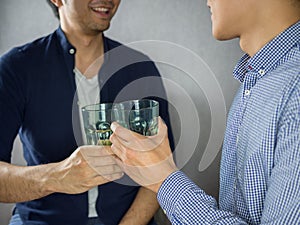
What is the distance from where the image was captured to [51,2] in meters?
1.49

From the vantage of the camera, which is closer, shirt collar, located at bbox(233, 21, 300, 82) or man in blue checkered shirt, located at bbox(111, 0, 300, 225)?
man in blue checkered shirt, located at bbox(111, 0, 300, 225)

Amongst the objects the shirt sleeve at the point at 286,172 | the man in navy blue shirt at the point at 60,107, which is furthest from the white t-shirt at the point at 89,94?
the shirt sleeve at the point at 286,172

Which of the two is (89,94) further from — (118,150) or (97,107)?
(118,150)

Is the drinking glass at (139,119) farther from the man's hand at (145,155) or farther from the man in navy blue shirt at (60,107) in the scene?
the man in navy blue shirt at (60,107)

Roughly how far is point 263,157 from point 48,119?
776 mm

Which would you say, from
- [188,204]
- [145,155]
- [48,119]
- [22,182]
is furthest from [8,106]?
[188,204]

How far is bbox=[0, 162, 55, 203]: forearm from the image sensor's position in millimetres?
1172

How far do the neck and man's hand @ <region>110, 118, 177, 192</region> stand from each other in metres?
0.27

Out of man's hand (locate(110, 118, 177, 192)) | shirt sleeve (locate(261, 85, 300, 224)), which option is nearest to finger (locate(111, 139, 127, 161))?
man's hand (locate(110, 118, 177, 192))

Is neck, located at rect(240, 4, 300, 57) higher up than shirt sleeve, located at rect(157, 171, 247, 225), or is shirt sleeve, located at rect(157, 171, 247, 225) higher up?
neck, located at rect(240, 4, 300, 57)

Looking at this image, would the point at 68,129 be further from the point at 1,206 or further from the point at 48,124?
the point at 1,206

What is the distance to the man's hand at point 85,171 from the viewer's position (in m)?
0.94

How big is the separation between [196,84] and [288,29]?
891 millimetres

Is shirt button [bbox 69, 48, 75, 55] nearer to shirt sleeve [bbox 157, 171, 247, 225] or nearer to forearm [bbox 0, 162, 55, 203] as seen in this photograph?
forearm [bbox 0, 162, 55, 203]
